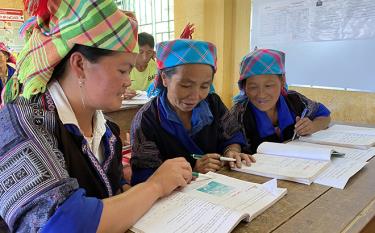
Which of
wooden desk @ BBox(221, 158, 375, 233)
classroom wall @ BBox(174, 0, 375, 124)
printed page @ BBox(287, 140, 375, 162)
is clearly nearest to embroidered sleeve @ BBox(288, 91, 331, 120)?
printed page @ BBox(287, 140, 375, 162)

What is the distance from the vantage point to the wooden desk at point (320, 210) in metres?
0.76

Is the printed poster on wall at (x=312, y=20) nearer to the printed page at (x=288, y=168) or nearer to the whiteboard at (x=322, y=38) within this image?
the whiteboard at (x=322, y=38)

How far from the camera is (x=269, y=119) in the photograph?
1773mm

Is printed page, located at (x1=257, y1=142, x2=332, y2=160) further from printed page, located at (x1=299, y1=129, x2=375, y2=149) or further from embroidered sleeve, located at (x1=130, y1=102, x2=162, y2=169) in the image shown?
embroidered sleeve, located at (x1=130, y1=102, x2=162, y2=169)

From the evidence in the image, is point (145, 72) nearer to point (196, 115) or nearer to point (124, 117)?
point (124, 117)

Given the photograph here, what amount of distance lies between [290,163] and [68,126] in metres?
0.79

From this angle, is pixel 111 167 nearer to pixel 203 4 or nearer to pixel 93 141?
pixel 93 141

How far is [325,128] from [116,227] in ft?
4.75

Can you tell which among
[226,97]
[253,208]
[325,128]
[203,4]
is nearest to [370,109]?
[325,128]

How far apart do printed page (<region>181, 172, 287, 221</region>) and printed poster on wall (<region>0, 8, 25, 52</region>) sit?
4.40 metres

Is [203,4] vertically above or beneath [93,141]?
above

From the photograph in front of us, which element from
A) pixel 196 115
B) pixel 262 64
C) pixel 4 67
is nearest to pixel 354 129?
pixel 262 64

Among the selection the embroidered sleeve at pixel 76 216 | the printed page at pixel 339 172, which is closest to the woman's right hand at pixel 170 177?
the embroidered sleeve at pixel 76 216

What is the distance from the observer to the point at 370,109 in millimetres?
2592
